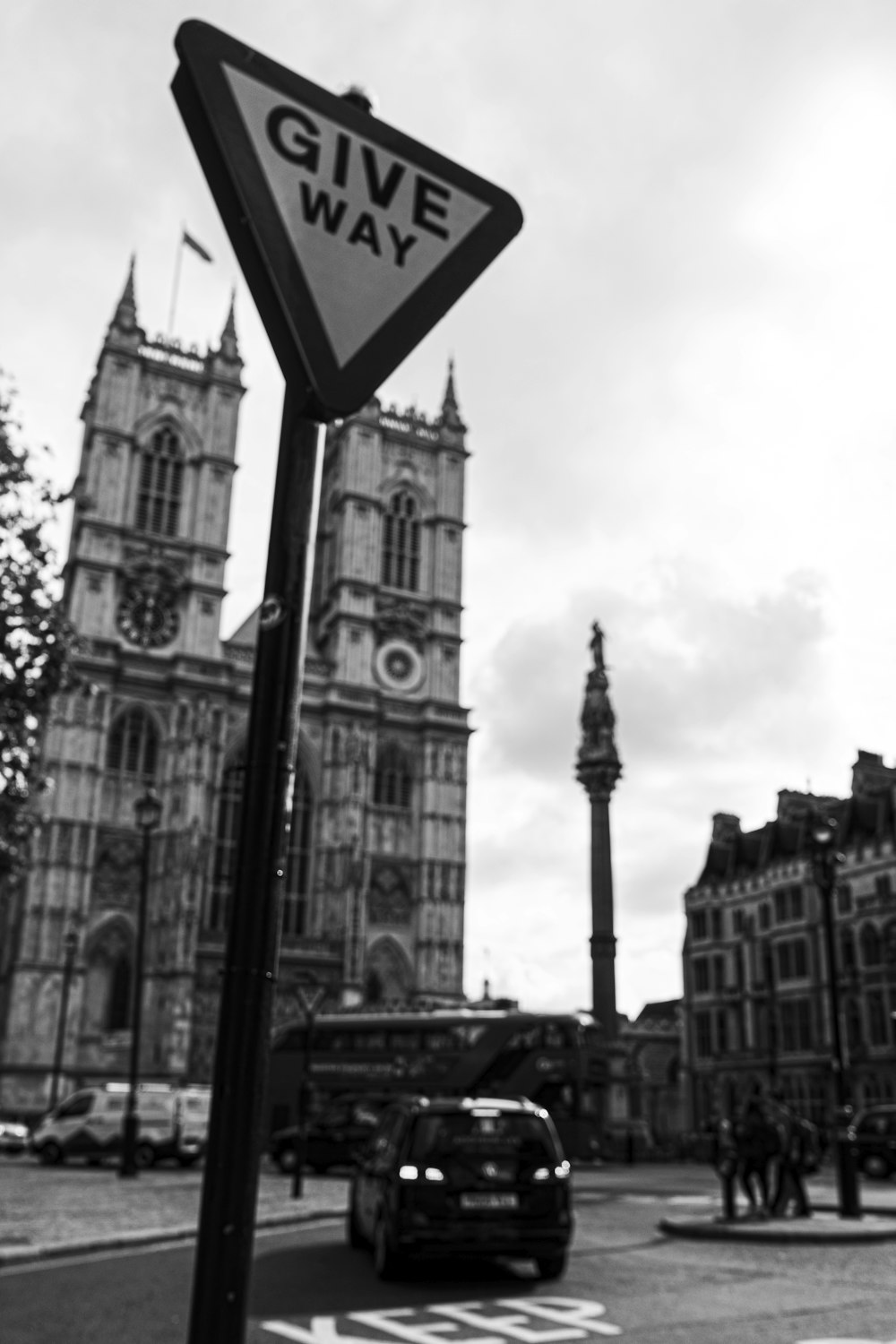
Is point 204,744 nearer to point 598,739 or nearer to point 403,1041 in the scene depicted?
point 598,739

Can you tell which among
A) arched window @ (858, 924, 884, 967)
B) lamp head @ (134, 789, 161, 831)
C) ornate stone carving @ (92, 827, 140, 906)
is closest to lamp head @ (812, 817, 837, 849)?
lamp head @ (134, 789, 161, 831)

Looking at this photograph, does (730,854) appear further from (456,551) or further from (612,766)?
(612,766)

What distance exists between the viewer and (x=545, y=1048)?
1200 inches

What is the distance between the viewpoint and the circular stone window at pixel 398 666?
191 feet

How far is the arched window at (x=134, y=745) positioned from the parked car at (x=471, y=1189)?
43.0 metres

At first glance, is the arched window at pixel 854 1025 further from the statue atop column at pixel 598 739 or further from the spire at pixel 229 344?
the spire at pixel 229 344

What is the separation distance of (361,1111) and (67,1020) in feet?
70.4

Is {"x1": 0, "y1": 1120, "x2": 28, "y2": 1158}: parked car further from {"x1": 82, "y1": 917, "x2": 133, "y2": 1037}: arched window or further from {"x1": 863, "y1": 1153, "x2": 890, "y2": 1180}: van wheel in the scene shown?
{"x1": 863, "y1": 1153, "x2": 890, "y2": 1180}: van wheel

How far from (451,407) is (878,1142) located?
45.0 meters

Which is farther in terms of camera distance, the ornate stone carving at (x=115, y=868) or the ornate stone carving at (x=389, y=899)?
the ornate stone carving at (x=389, y=899)

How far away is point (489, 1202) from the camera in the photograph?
33.0ft

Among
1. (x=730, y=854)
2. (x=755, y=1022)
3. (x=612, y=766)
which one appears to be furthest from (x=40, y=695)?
(x=730, y=854)

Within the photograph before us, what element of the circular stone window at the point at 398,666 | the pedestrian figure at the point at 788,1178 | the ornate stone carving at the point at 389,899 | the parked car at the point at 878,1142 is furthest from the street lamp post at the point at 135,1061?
the circular stone window at the point at 398,666

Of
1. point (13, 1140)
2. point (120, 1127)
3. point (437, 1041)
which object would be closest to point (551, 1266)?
point (437, 1041)
